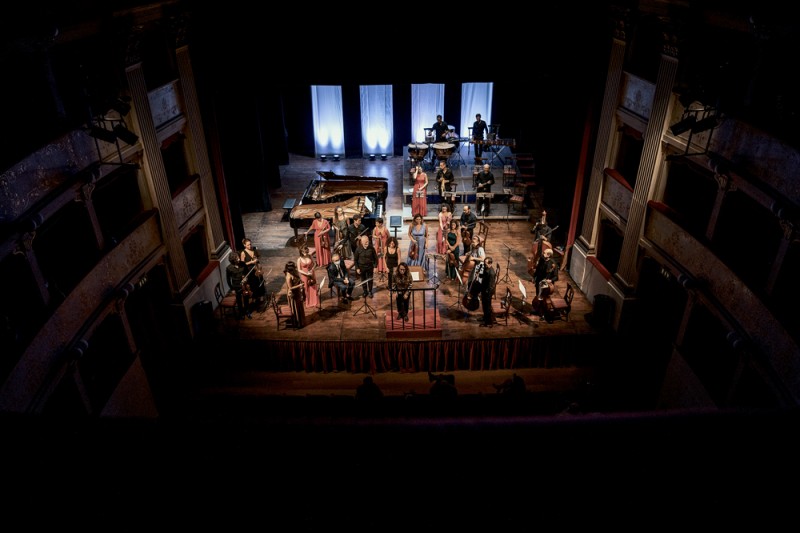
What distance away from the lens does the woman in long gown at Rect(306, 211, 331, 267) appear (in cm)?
1139

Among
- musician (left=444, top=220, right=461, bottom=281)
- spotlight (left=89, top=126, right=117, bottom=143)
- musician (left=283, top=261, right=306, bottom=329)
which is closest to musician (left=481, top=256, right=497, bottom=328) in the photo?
musician (left=444, top=220, right=461, bottom=281)

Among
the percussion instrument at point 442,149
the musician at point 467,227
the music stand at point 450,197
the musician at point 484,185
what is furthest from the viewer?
the percussion instrument at point 442,149

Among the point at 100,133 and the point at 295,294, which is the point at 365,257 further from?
the point at 100,133

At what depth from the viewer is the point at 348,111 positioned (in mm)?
18984

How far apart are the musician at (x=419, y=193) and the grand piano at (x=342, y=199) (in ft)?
2.77

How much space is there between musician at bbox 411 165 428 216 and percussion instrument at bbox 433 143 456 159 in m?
1.46

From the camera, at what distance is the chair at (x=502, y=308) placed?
9992mm

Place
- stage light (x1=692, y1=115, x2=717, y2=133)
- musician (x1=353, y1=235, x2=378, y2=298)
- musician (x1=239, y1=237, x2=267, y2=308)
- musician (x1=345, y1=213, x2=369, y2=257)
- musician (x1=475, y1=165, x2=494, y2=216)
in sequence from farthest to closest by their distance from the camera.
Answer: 1. musician (x1=475, y1=165, x2=494, y2=216)
2. musician (x1=345, y1=213, x2=369, y2=257)
3. musician (x1=353, y1=235, x2=378, y2=298)
4. musician (x1=239, y1=237, x2=267, y2=308)
5. stage light (x1=692, y1=115, x2=717, y2=133)

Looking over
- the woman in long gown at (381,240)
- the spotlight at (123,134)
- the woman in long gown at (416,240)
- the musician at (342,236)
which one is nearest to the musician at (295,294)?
the musician at (342,236)

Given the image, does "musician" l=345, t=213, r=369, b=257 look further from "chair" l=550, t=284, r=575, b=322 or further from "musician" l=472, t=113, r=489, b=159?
"musician" l=472, t=113, r=489, b=159

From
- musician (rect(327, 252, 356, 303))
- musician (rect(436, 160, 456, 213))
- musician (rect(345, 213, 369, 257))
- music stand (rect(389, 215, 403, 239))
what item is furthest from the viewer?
musician (rect(436, 160, 456, 213))

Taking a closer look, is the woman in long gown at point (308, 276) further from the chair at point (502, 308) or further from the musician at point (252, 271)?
the chair at point (502, 308)

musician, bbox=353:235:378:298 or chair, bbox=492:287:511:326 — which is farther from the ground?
musician, bbox=353:235:378:298

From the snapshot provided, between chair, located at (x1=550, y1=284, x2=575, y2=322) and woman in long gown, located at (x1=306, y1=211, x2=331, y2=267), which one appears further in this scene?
woman in long gown, located at (x1=306, y1=211, x2=331, y2=267)
